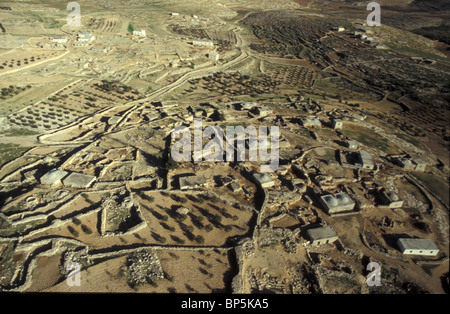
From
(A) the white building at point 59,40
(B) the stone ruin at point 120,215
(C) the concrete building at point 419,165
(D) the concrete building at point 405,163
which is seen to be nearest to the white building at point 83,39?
(A) the white building at point 59,40

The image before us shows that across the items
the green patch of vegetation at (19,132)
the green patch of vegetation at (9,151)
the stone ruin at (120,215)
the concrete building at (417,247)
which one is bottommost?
the concrete building at (417,247)

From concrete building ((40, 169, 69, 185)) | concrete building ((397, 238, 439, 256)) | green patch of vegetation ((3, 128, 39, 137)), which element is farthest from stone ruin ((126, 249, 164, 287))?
green patch of vegetation ((3, 128, 39, 137))

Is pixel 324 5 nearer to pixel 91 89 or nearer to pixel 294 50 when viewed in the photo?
pixel 294 50

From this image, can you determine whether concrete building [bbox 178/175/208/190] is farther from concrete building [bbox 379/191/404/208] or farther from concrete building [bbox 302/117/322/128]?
concrete building [bbox 302/117/322/128]

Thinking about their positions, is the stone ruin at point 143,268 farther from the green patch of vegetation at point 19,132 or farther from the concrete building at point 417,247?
the green patch of vegetation at point 19,132

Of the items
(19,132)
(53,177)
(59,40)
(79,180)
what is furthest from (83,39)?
(79,180)

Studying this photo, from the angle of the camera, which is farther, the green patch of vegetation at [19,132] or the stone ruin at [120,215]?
the green patch of vegetation at [19,132]

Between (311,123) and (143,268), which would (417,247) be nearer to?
(143,268)
